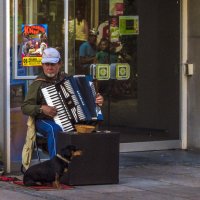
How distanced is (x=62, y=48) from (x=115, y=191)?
2.70 metres

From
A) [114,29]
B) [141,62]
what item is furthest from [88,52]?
[141,62]

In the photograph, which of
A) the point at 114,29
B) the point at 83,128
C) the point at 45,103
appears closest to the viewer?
the point at 83,128

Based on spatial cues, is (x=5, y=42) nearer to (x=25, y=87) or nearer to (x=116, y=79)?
(x=25, y=87)

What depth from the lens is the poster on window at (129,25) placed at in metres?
11.4

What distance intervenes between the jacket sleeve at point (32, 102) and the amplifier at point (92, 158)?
43 cm

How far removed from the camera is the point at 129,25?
11.5 m

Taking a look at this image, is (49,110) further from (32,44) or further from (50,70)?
(32,44)

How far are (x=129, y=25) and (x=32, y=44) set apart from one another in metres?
2.29

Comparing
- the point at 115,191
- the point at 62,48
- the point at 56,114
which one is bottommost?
the point at 115,191

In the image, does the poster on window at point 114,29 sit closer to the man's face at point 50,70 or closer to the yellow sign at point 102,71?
the yellow sign at point 102,71

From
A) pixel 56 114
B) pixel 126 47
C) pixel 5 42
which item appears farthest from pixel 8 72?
pixel 126 47

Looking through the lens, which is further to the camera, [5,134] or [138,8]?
[138,8]

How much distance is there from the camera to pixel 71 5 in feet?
35.2

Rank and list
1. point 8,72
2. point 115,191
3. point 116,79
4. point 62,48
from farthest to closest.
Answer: point 116,79 → point 62,48 → point 8,72 → point 115,191
